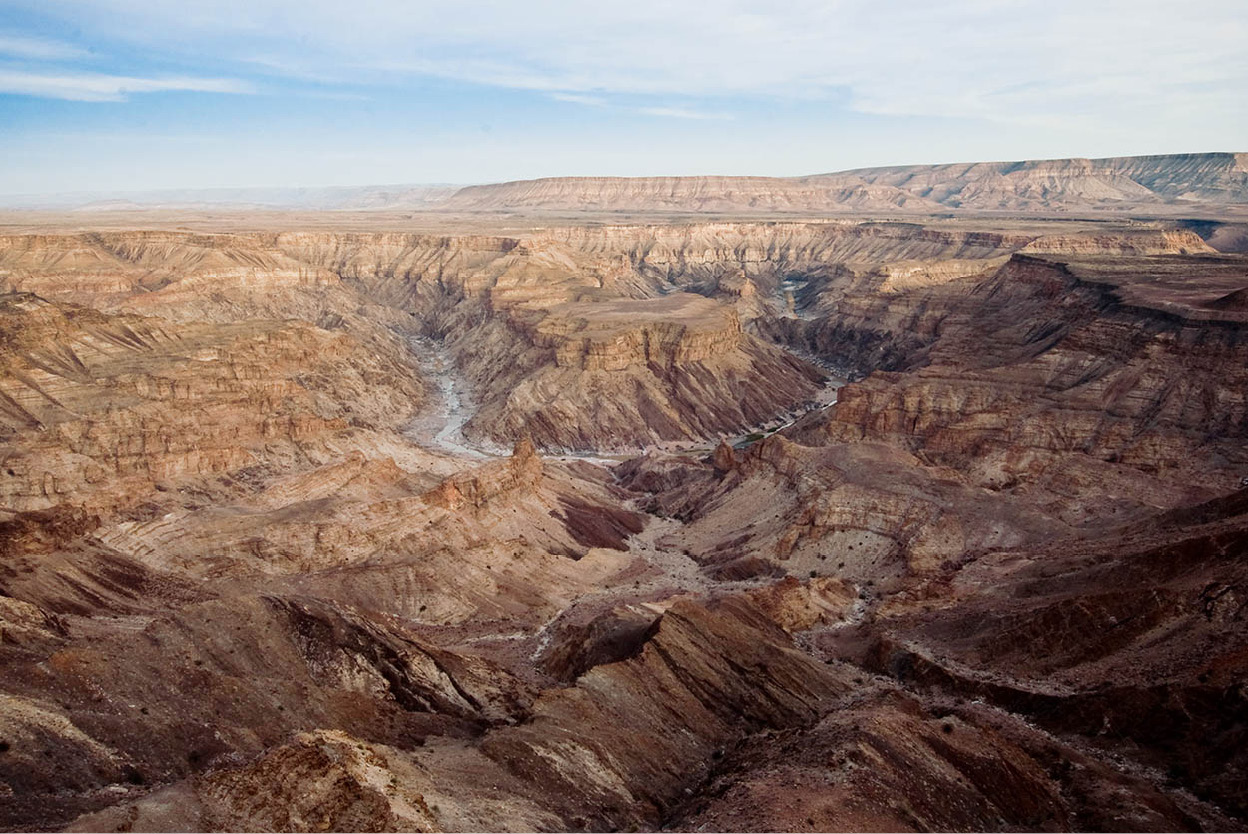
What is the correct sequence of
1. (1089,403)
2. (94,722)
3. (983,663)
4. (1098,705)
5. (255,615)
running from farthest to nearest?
(1089,403) → (983,663) → (255,615) → (1098,705) → (94,722)

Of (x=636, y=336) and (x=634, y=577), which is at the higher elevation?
(x=636, y=336)

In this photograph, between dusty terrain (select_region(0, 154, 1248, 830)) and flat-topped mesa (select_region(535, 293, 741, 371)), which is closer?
dusty terrain (select_region(0, 154, 1248, 830))

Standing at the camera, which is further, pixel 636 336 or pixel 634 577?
pixel 636 336

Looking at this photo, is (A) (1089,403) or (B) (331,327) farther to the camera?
(B) (331,327)

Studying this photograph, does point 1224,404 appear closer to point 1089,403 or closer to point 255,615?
point 1089,403

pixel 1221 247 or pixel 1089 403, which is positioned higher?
pixel 1221 247

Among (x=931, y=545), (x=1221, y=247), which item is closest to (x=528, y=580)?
(x=931, y=545)
